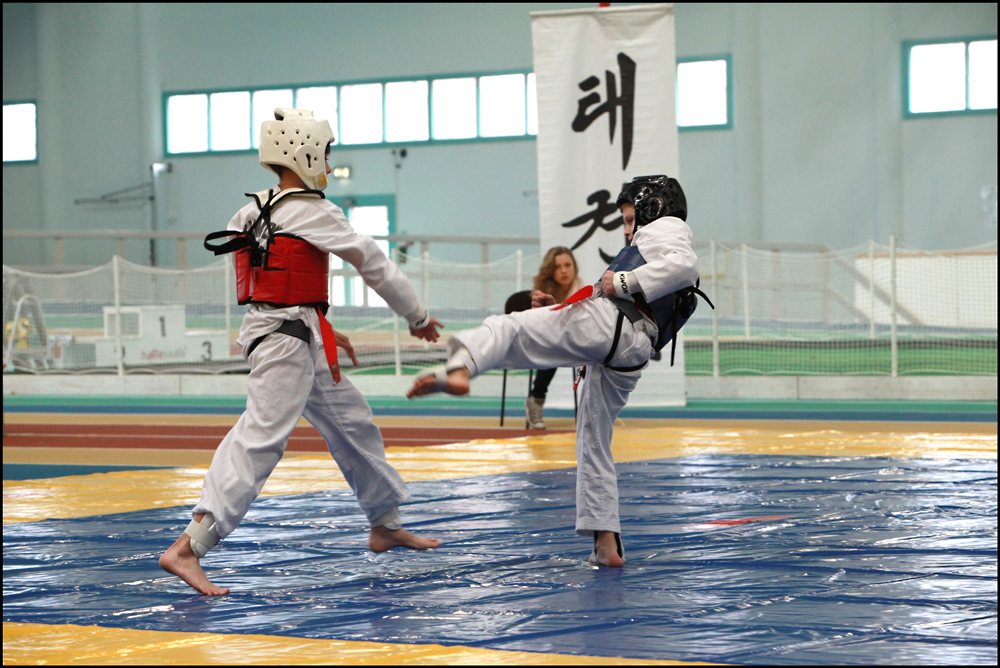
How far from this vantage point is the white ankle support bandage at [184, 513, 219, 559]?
9.83 feet

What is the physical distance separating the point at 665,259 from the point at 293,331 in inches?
44.2

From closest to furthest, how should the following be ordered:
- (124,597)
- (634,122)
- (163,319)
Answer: (124,597) < (634,122) < (163,319)

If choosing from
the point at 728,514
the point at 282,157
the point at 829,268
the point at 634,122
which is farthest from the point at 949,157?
the point at 282,157

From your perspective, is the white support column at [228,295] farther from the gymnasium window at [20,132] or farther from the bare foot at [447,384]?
the gymnasium window at [20,132]

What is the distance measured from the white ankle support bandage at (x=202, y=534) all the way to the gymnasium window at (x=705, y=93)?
16964mm

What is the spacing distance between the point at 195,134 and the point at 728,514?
765 inches

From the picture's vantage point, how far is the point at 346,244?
3.13 m

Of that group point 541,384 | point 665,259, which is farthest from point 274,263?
point 541,384

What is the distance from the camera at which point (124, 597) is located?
297 centimetres

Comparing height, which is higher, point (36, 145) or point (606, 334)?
point (36, 145)

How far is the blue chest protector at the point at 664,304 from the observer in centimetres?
326

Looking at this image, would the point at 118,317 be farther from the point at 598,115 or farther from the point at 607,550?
the point at 607,550

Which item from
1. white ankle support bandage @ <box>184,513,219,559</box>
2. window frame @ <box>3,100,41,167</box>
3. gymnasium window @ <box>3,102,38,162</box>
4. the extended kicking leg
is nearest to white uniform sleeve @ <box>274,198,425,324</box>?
the extended kicking leg

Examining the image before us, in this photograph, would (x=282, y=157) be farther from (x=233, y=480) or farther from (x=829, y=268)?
(x=829, y=268)
